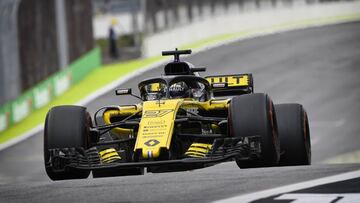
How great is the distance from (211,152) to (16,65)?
24.6m

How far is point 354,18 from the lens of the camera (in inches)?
1982

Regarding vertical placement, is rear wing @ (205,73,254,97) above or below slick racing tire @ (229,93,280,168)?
above

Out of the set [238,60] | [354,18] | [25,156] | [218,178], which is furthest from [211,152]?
[354,18]

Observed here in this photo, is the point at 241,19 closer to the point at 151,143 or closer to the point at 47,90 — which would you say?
the point at 47,90

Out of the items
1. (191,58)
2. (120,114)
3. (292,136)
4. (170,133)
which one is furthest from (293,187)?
(191,58)

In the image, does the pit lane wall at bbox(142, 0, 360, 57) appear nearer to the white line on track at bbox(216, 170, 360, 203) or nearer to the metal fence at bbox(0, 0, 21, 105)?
the metal fence at bbox(0, 0, 21, 105)

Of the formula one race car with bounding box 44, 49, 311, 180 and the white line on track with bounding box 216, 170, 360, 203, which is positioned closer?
the white line on track with bounding box 216, 170, 360, 203

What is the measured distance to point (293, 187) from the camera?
12.2 meters

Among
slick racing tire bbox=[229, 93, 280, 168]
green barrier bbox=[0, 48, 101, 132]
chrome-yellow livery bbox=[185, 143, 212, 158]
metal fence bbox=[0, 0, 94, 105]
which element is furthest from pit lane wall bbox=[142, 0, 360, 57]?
slick racing tire bbox=[229, 93, 280, 168]

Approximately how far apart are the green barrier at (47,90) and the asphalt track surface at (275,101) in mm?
1626

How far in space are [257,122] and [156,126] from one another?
132 centimetres

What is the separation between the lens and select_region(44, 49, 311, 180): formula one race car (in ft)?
45.2

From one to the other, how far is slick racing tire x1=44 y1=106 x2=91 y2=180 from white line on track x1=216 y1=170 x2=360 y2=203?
126 inches

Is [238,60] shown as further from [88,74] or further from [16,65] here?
[16,65]
